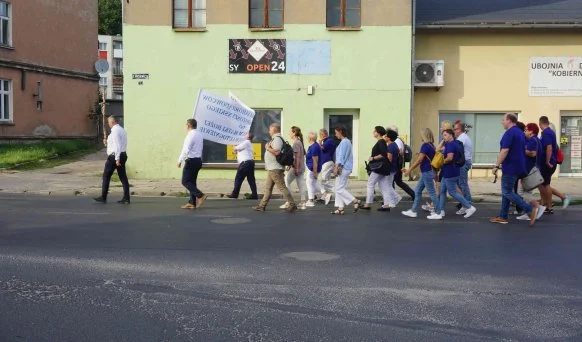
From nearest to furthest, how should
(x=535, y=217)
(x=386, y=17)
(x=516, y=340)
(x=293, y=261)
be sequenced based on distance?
1. (x=516, y=340)
2. (x=293, y=261)
3. (x=535, y=217)
4. (x=386, y=17)

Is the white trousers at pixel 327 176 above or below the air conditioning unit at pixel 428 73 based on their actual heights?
below

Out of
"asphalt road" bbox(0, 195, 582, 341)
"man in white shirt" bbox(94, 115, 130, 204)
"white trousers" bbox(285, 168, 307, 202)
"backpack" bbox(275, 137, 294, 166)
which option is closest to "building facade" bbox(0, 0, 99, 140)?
"man in white shirt" bbox(94, 115, 130, 204)

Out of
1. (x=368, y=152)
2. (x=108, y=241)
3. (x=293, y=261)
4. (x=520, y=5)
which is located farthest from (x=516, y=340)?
(x=520, y=5)

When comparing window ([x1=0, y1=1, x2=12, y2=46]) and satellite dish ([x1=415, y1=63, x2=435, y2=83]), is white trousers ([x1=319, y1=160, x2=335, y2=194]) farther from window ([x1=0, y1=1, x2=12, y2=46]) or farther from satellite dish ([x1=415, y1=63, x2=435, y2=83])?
window ([x1=0, y1=1, x2=12, y2=46])

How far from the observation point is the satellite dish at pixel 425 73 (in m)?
19.7

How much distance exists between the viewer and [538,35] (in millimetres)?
20109

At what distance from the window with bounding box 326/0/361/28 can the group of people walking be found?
6324mm

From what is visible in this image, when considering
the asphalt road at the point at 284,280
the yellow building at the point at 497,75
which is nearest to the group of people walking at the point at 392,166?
the asphalt road at the point at 284,280

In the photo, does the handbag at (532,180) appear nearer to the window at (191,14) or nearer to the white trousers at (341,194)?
the white trousers at (341,194)

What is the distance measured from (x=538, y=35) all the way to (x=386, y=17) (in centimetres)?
458

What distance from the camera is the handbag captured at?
11.6 m

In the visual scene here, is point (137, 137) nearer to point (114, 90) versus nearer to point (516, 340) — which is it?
point (516, 340)

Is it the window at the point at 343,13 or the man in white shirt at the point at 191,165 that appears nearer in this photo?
the man in white shirt at the point at 191,165

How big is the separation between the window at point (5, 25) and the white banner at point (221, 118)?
586 inches
